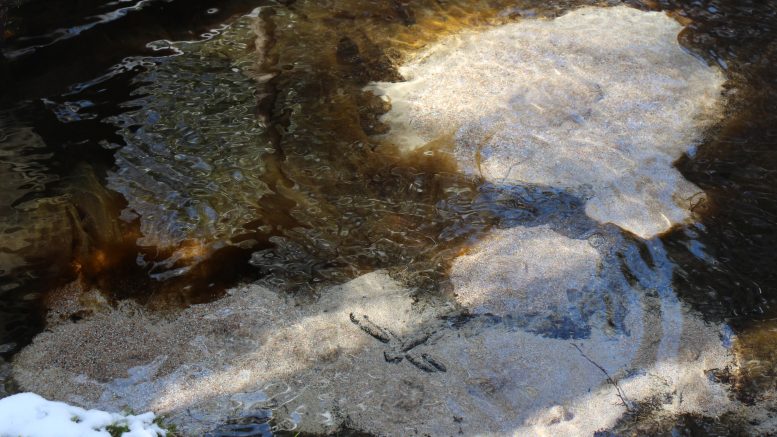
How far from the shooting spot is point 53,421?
1877 millimetres

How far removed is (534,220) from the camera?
11.5 ft

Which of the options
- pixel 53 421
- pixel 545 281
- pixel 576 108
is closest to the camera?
pixel 53 421

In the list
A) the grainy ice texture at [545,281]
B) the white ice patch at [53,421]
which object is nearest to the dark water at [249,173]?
the grainy ice texture at [545,281]

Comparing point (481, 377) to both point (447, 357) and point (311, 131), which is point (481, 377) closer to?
point (447, 357)

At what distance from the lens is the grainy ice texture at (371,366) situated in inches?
102

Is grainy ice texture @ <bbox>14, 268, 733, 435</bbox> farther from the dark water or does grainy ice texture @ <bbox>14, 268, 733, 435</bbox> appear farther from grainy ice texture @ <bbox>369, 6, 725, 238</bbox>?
grainy ice texture @ <bbox>369, 6, 725, 238</bbox>

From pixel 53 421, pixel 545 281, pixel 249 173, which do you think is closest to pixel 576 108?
pixel 545 281

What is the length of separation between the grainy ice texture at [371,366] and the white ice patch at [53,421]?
1.57ft

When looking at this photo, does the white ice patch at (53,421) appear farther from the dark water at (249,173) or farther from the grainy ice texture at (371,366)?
the dark water at (249,173)

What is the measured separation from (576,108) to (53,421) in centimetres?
334

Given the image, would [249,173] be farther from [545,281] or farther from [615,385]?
[615,385]

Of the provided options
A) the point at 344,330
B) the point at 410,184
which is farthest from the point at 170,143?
the point at 344,330

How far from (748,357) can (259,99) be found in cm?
289

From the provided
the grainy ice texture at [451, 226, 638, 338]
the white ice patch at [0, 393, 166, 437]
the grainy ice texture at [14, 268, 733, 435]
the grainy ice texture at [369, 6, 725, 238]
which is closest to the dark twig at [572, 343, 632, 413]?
the grainy ice texture at [14, 268, 733, 435]
